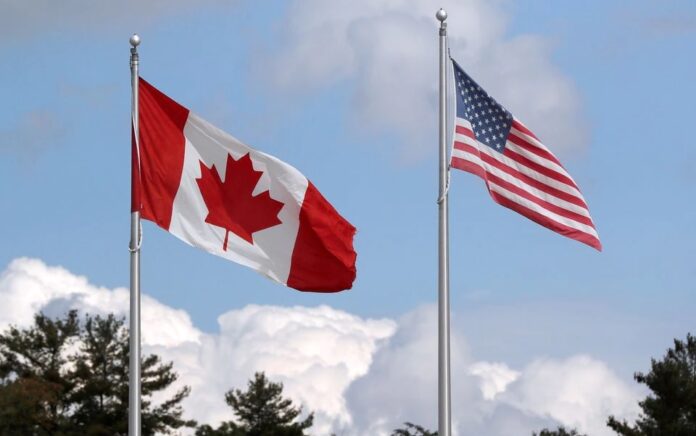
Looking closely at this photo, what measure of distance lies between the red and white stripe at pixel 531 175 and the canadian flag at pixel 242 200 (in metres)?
2.12

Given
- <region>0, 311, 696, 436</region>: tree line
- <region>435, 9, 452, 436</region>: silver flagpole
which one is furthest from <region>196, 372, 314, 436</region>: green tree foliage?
<region>435, 9, 452, 436</region>: silver flagpole

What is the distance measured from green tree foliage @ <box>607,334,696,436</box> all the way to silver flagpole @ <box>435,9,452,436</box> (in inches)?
2158

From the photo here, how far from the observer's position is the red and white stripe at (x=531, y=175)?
2267 centimetres

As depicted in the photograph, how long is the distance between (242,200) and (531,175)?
13.8ft

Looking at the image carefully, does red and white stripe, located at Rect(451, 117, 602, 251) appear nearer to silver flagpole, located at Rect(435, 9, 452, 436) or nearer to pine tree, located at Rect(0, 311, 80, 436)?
silver flagpole, located at Rect(435, 9, 452, 436)

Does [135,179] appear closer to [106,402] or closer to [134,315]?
[134,315]

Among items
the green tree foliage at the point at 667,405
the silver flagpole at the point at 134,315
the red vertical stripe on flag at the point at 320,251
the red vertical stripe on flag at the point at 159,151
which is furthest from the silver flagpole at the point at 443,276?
the green tree foliage at the point at 667,405

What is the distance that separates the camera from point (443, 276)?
22.6 meters

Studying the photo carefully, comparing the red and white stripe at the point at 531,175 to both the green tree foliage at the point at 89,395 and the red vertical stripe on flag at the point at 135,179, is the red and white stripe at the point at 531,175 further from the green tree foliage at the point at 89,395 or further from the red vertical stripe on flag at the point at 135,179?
the green tree foliage at the point at 89,395

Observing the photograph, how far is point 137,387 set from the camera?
21.6 meters

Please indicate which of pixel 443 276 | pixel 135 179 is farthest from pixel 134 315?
pixel 443 276

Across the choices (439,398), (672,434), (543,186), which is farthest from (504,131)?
(672,434)

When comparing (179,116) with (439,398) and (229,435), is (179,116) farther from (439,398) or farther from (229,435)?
(229,435)

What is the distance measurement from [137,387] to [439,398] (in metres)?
4.25
